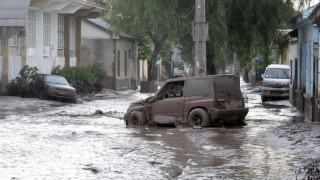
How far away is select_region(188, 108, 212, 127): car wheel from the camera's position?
1841 cm

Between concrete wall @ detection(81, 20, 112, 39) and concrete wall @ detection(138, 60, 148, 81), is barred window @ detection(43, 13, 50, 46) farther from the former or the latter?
concrete wall @ detection(138, 60, 148, 81)

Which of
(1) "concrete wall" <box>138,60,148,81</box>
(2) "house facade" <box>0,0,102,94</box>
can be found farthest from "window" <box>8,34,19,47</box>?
(1) "concrete wall" <box>138,60,148,81</box>

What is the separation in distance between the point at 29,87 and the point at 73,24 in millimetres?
12579

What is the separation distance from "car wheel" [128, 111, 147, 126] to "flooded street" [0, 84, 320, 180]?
0.28 metres

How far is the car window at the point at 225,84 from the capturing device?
18516mm

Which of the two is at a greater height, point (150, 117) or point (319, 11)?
point (319, 11)

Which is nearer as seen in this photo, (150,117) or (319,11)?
(319,11)

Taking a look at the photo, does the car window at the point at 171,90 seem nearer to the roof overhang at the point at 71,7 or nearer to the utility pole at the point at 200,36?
the utility pole at the point at 200,36

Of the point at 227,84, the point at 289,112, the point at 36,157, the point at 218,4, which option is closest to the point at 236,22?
the point at 218,4

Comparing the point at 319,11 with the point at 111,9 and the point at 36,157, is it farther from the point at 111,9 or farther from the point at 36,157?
the point at 111,9

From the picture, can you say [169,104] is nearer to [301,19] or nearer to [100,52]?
[301,19]

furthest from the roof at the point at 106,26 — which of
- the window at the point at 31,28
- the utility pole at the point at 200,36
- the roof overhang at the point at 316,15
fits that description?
the roof overhang at the point at 316,15

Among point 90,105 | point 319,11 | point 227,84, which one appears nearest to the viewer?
point 319,11

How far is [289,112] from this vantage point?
26000mm
